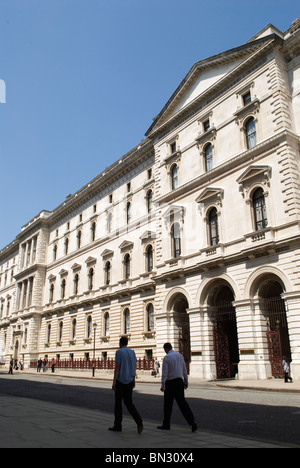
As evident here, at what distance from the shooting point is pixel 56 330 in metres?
50.7

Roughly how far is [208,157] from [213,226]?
5441 millimetres

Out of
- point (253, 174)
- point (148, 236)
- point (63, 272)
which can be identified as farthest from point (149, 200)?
point (63, 272)

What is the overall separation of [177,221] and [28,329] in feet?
113

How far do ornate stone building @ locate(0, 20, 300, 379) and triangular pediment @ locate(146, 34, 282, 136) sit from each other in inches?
3.3

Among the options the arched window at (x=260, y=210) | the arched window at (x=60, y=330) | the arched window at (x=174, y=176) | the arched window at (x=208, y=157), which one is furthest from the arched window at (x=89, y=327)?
the arched window at (x=260, y=210)

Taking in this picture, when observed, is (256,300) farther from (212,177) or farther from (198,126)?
(198,126)

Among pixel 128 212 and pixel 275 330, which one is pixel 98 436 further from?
pixel 128 212

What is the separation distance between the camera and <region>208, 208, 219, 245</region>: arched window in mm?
27938

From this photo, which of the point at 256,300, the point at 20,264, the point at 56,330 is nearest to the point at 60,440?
the point at 256,300

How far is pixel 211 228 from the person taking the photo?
28.5 meters

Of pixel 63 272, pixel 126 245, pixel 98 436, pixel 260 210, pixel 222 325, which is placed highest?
pixel 63 272

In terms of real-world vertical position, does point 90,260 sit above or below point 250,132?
below

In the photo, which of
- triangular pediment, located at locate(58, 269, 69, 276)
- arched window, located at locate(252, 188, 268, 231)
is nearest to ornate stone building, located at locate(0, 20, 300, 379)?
arched window, located at locate(252, 188, 268, 231)

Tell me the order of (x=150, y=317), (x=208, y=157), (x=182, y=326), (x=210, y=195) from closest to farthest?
(x=210, y=195)
(x=208, y=157)
(x=182, y=326)
(x=150, y=317)
